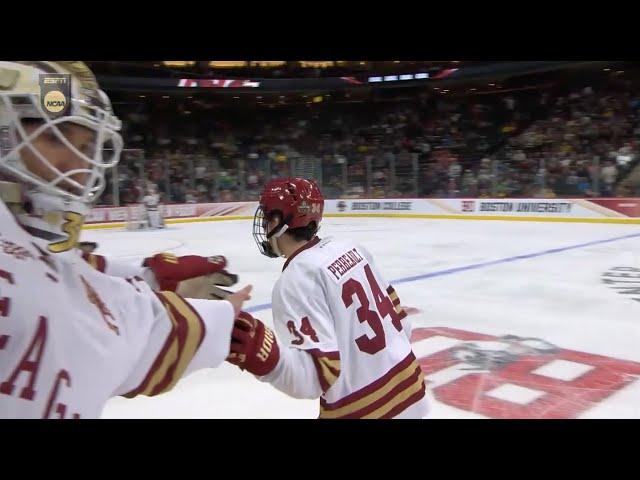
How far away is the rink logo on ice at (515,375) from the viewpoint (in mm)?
2486

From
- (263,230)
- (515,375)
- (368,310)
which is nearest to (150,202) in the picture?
(515,375)

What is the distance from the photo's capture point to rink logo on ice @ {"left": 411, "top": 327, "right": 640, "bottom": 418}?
2486 millimetres

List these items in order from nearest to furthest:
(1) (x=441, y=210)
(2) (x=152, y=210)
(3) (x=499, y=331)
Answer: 1. (3) (x=499, y=331)
2. (2) (x=152, y=210)
3. (1) (x=441, y=210)

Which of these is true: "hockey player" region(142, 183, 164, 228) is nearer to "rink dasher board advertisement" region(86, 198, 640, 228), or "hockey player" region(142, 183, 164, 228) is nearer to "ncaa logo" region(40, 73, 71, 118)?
"rink dasher board advertisement" region(86, 198, 640, 228)

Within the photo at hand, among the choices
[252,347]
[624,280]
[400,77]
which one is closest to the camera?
[252,347]

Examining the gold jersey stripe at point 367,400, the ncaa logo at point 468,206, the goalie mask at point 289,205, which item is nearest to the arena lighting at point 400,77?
the ncaa logo at point 468,206

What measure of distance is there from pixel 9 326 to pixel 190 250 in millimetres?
7823

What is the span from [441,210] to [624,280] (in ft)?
30.6

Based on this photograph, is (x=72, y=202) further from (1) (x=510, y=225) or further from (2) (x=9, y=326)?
(1) (x=510, y=225)

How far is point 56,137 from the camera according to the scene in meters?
0.86

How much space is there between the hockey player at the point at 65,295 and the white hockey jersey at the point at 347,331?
35 centimetres

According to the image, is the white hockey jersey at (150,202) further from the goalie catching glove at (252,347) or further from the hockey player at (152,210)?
the goalie catching glove at (252,347)

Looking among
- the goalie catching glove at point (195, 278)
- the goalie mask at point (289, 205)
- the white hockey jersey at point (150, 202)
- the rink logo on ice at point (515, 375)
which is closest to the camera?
the goalie catching glove at point (195, 278)

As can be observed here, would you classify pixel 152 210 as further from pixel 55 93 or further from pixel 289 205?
pixel 55 93
